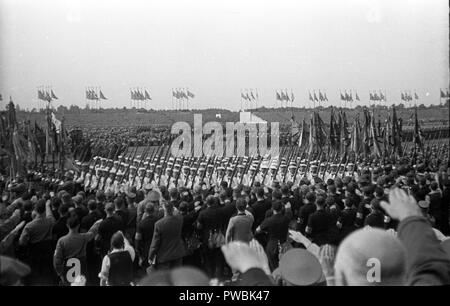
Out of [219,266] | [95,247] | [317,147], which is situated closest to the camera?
[95,247]

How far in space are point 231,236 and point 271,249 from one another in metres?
0.66

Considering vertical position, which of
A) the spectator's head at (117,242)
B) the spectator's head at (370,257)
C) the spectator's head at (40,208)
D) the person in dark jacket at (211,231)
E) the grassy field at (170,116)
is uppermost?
the grassy field at (170,116)

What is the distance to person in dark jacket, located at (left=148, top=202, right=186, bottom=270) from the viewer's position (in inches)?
209

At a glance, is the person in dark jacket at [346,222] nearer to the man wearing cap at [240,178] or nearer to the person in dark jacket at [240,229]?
the person in dark jacket at [240,229]

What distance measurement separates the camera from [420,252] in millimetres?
2285

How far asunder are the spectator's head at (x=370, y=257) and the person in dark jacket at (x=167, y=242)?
3107 millimetres

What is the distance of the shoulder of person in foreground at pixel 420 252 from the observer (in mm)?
2250

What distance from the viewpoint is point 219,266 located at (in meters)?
6.37

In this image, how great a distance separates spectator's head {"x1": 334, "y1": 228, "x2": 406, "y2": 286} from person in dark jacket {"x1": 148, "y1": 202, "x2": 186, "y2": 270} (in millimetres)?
3107

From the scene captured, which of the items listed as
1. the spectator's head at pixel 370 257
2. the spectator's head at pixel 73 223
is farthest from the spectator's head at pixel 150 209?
the spectator's head at pixel 370 257

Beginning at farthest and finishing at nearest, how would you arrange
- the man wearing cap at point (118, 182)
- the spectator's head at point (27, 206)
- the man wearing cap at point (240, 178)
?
the man wearing cap at point (240, 178), the man wearing cap at point (118, 182), the spectator's head at point (27, 206)

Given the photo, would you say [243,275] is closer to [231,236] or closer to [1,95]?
[231,236]
